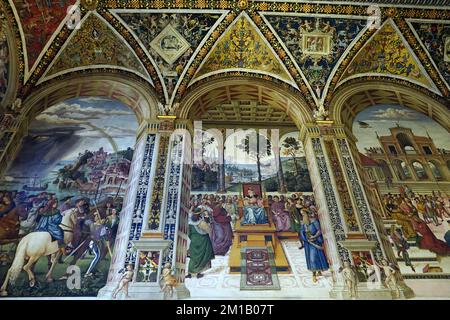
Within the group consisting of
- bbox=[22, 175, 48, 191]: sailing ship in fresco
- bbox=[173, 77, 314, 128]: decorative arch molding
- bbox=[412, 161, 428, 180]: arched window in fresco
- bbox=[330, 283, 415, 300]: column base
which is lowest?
bbox=[330, 283, 415, 300]: column base

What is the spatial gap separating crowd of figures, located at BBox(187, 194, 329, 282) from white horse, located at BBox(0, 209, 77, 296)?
234cm

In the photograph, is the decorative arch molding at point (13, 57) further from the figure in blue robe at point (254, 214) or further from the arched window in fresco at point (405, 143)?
the arched window in fresco at point (405, 143)

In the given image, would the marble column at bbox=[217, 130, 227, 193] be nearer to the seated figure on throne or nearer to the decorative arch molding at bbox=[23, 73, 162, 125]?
the seated figure on throne

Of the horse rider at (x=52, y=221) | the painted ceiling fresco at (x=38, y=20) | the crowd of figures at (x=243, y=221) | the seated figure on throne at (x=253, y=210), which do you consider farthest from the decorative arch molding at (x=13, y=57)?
the seated figure on throne at (x=253, y=210)

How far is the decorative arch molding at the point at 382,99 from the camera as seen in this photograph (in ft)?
29.7

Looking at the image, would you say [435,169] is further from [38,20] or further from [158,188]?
[38,20]

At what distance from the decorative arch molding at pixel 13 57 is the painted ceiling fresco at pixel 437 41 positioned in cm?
941

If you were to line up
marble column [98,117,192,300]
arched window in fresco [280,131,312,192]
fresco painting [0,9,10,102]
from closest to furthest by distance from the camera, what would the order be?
marble column [98,117,192,300] → fresco painting [0,9,10,102] → arched window in fresco [280,131,312,192]

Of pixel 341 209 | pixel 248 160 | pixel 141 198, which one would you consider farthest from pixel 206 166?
pixel 341 209

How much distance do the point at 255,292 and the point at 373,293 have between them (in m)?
1.97

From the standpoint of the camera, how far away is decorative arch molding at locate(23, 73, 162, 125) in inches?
339

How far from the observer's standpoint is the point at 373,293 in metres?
6.18

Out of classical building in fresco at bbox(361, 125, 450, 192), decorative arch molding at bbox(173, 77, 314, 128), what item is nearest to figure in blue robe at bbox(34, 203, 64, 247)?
decorative arch molding at bbox(173, 77, 314, 128)

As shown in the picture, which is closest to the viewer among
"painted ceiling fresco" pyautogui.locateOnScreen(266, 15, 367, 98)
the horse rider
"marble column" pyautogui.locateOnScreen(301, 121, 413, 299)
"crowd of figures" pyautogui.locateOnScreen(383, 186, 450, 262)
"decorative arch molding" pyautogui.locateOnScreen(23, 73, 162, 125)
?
"marble column" pyautogui.locateOnScreen(301, 121, 413, 299)
